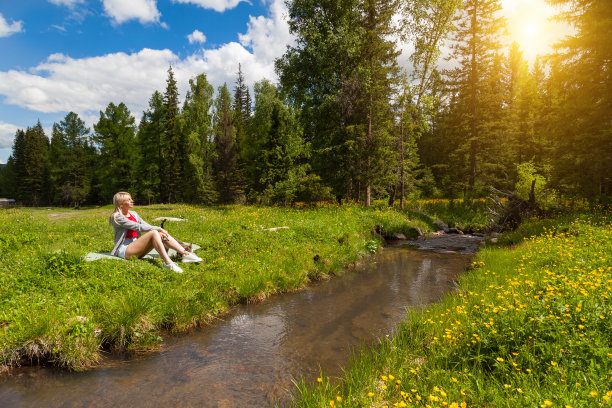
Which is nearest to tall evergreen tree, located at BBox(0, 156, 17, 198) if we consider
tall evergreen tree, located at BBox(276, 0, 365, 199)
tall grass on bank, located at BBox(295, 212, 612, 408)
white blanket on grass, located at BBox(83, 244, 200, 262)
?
tall evergreen tree, located at BBox(276, 0, 365, 199)

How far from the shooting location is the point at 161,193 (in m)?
47.7

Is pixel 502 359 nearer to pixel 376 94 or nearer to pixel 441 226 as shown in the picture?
pixel 441 226

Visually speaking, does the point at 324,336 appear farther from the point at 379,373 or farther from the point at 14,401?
the point at 14,401

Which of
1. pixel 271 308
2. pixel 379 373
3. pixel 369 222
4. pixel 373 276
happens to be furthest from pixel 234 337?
pixel 369 222

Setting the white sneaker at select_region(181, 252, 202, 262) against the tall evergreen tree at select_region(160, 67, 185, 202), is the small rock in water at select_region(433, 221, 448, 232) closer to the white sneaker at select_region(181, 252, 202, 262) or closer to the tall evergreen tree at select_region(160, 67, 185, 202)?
the white sneaker at select_region(181, 252, 202, 262)

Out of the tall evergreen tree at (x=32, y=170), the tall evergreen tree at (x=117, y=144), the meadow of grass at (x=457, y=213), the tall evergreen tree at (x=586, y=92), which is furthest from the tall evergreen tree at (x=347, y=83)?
the tall evergreen tree at (x=32, y=170)

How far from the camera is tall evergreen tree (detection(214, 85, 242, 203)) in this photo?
34353 millimetres

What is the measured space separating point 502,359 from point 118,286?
675 centimetres

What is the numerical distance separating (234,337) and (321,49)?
68.2ft

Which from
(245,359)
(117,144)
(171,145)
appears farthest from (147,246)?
(117,144)

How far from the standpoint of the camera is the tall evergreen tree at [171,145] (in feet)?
143

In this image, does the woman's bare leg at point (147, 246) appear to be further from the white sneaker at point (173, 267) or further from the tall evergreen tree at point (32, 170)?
the tall evergreen tree at point (32, 170)

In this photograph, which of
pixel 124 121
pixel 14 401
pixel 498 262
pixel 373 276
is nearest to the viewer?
pixel 14 401

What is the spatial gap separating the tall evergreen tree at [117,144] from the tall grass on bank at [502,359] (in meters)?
47.4
